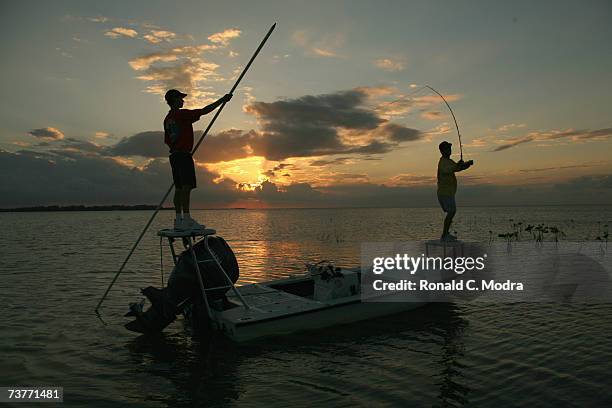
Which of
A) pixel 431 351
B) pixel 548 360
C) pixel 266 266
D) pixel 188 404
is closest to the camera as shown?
pixel 188 404

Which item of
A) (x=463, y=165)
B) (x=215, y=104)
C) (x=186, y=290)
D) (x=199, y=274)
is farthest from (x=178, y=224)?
(x=463, y=165)

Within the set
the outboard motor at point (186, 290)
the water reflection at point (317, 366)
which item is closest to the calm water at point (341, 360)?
the water reflection at point (317, 366)

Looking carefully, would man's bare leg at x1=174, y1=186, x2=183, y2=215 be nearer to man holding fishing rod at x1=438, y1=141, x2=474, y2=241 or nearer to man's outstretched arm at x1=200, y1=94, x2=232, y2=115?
man's outstretched arm at x1=200, y1=94, x2=232, y2=115

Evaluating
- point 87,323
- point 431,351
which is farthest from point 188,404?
point 87,323

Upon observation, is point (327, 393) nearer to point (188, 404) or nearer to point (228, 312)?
point (188, 404)

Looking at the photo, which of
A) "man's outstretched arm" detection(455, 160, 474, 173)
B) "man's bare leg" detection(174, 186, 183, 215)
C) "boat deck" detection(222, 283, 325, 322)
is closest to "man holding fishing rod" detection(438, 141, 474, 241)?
"man's outstretched arm" detection(455, 160, 474, 173)

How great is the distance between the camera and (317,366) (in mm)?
8828

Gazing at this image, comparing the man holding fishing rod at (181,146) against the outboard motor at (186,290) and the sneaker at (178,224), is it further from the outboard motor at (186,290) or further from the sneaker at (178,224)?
the outboard motor at (186,290)

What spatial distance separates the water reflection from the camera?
293 inches

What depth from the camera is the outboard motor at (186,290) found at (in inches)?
387

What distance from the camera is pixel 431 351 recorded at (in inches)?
380

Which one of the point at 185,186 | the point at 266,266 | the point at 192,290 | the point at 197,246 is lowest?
the point at 266,266

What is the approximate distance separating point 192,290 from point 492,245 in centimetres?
2921

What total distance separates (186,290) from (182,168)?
297 cm
